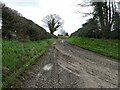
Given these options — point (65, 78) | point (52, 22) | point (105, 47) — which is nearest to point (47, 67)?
point (65, 78)

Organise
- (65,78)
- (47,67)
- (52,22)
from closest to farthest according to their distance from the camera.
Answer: (65,78) → (47,67) → (52,22)

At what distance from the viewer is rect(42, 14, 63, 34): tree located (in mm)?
65125

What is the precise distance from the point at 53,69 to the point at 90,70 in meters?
1.59

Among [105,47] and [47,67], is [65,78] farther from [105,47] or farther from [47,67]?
[105,47]

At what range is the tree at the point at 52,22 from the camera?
214 feet

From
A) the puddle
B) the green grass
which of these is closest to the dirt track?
the puddle

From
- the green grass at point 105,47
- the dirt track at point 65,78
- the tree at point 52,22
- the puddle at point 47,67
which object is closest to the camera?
the dirt track at point 65,78

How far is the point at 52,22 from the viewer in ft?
217

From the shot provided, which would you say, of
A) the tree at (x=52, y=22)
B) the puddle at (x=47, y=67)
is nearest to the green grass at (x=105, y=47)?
the puddle at (x=47, y=67)

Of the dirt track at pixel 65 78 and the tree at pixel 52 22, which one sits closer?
the dirt track at pixel 65 78

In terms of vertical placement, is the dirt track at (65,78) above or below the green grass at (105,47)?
below

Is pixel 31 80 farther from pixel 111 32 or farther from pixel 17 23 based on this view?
pixel 111 32

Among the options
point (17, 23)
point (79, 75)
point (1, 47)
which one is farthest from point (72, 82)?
point (17, 23)

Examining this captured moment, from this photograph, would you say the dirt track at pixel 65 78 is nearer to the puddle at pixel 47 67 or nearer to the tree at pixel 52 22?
the puddle at pixel 47 67
